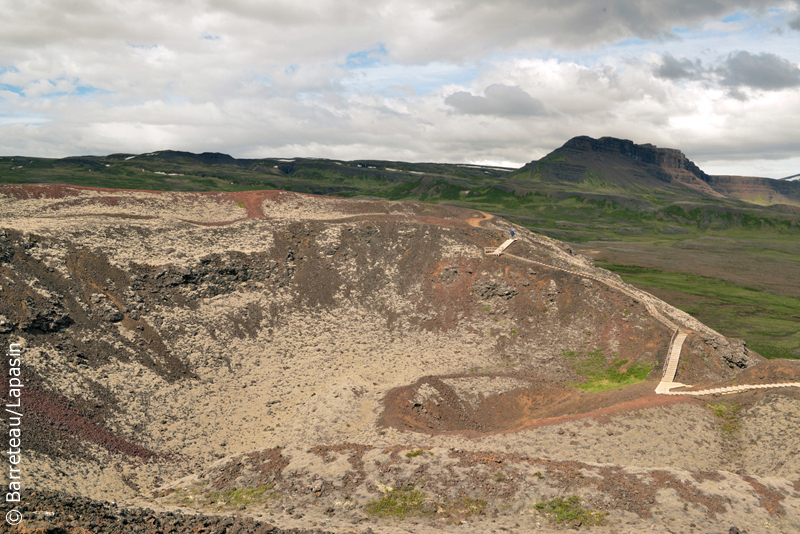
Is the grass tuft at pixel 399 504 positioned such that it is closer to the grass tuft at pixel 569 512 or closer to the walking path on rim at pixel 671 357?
the grass tuft at pixel 569 512

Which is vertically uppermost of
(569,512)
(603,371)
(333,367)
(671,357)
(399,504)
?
(671,357)

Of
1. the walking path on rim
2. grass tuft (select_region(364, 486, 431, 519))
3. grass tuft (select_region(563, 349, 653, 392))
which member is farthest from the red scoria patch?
the walking path on rim

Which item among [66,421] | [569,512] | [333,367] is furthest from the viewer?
[333,367]

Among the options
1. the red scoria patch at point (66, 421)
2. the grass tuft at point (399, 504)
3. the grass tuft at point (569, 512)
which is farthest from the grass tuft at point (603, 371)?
the red scoria patch at point (66, 421)

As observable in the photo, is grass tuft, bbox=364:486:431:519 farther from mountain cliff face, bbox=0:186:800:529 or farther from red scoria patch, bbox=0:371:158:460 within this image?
red scoria patch, bbox=0:371:158:460

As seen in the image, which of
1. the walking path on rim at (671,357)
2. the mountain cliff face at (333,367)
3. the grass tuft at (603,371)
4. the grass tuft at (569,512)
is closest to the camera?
the grass tuft at (569,512)

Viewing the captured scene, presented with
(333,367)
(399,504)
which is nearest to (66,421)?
(333,367)

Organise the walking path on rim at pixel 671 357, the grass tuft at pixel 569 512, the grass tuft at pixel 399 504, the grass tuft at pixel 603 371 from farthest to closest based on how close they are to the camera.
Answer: the grass tuft at pixel 603 371 < the walking path on rim at pixel 671 357 < the grass tuft at pixel 399 504 < the grass tuft at pixel 569 512

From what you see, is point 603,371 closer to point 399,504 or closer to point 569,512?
point 569,512

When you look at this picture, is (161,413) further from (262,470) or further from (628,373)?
Answer: (628,373)
